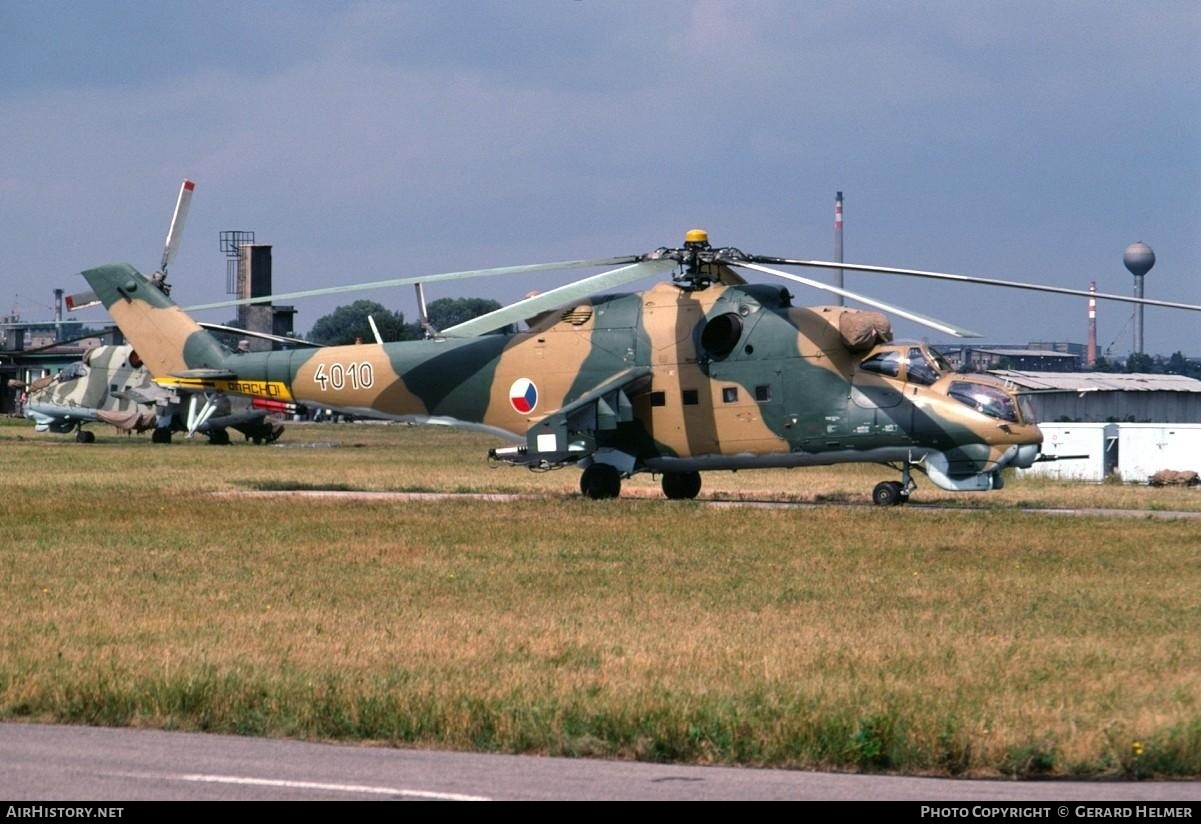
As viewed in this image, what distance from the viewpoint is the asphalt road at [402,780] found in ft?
28.3

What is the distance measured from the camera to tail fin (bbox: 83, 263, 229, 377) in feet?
114

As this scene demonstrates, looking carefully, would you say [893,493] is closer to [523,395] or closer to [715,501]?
[715,501]

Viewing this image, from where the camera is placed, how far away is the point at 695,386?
2886 cm

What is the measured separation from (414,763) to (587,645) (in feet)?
13.4

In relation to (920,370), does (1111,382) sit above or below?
above

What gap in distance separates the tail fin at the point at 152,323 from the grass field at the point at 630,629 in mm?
6715

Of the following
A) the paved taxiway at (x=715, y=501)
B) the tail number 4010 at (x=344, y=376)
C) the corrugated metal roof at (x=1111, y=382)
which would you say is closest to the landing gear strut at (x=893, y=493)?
the paved taxiway at (x=715, y=501)

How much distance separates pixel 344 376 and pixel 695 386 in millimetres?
7161

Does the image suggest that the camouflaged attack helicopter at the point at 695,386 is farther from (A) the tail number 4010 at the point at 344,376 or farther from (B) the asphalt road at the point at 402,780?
(B) the asphalt road at the point at 402,780

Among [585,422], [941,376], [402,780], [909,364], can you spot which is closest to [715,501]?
[585,422]

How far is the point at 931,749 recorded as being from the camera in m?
9.77

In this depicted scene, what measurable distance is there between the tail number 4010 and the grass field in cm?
366

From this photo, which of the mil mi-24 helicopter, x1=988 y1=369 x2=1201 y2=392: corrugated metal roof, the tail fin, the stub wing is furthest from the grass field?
A: x1=988 y1=369 x2=1201 y2=392: corrugated metal roof

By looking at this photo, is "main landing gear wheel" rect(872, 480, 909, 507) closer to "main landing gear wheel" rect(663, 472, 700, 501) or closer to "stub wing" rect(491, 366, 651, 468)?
"main landing gear wheel" rect(663, 472, 700, 501)
